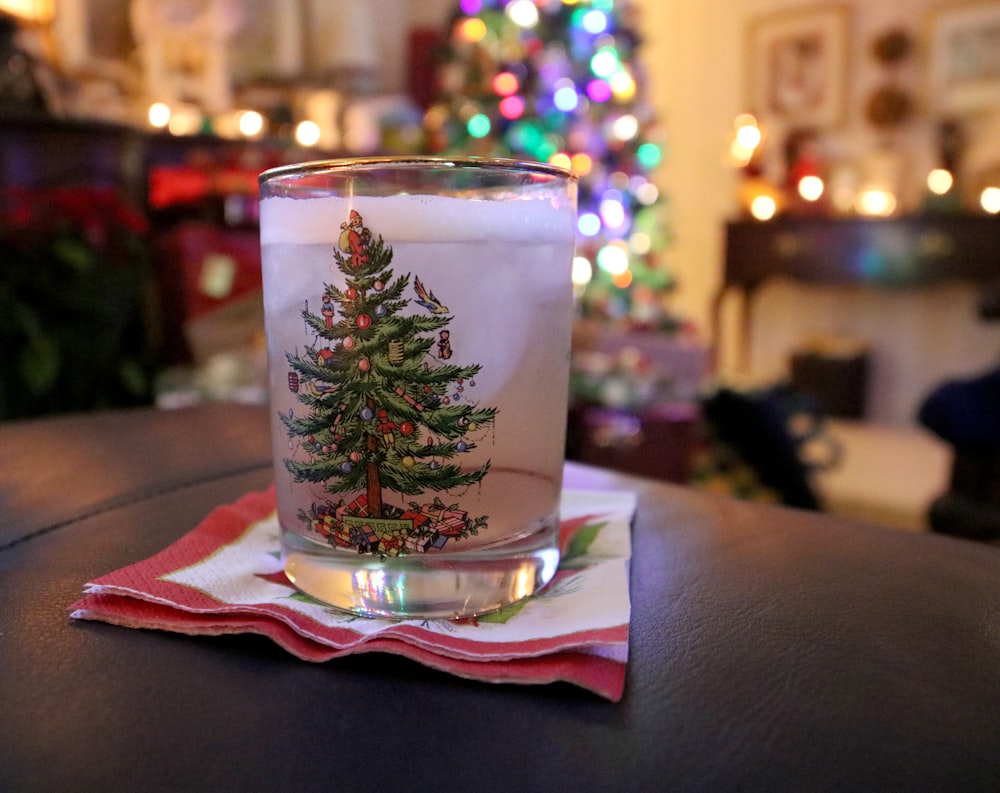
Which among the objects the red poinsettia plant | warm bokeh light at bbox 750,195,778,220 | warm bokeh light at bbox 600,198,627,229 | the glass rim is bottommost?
the red poinsettia plant

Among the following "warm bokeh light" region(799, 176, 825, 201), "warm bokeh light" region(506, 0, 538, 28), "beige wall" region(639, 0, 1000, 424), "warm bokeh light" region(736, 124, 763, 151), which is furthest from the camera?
"warm bokeh light" region(736, 124, 763, 151)

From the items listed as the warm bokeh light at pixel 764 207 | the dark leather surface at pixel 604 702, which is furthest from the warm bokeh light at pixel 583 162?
the dark leather surface at pixel 604 702

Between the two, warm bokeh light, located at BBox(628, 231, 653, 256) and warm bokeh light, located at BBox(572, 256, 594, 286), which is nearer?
warm bokeh light, located at BBox(572, 256, 594, 286)

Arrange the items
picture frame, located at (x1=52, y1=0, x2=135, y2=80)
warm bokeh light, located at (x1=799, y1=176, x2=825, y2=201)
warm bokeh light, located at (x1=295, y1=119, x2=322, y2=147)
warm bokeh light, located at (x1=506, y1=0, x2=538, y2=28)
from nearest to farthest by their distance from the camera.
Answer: picture frame, located at (x1=52, y1=0, x2=135, y2=80), warm bokeh light, located at (x1=506, y1=0, x2=538, y2=28), warm bokeh light, located at (x1=295, y1=119, x2=322, y2=147), warm bokeh light, located at (x1=799, y1=176, x2=825, y2=201)

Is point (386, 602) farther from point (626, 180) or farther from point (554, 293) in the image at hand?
point (626, 180)

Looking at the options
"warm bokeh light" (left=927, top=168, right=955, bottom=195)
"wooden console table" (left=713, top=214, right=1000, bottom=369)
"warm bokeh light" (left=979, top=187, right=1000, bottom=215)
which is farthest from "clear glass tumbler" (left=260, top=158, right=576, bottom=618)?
"warm bokeh light" (left=927, top=168, right=955, bottom=195)

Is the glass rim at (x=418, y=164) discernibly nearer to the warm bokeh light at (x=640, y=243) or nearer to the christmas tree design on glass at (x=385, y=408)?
the christmas tree design on glass at (x=385, y=408)

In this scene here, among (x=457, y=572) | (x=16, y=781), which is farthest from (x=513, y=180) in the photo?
(x=16, y=781)

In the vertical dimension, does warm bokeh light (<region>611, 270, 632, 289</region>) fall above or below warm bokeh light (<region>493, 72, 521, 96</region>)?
below

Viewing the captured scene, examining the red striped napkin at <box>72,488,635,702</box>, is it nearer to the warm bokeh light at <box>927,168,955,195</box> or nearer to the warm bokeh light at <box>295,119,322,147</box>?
the warm bokeh light at <box>295,119,322,147</box>
